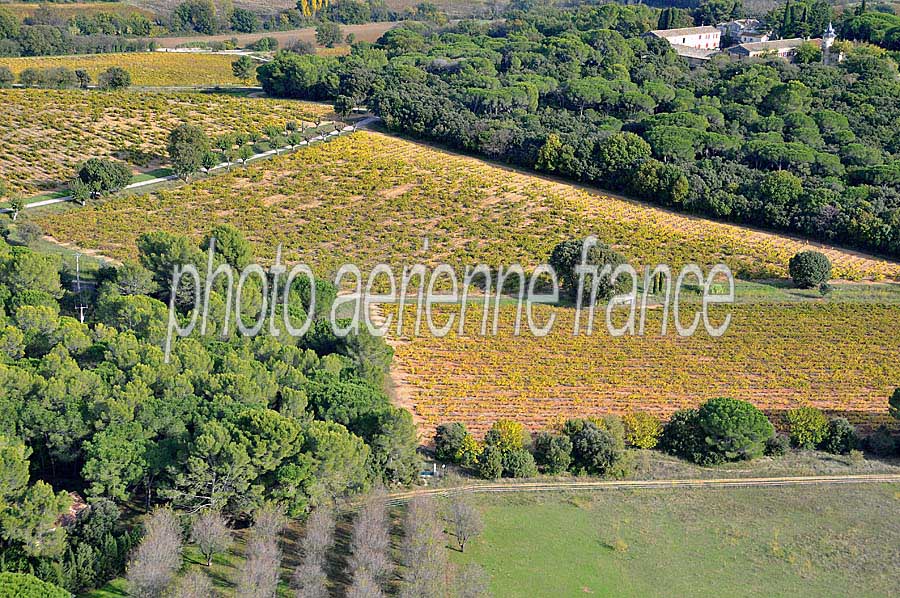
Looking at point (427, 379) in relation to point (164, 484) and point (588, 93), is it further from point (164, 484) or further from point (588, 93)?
point (588, 93)

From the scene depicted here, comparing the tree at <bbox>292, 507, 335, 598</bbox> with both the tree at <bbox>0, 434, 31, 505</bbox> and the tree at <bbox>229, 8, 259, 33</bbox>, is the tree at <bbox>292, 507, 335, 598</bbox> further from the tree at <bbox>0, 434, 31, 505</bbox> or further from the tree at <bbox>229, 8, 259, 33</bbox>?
the tree at <bbox>229, 8, 259, 33</bbox>

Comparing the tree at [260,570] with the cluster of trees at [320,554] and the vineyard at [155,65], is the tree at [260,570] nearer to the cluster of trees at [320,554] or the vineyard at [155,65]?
the cluster of trees at [320,554]

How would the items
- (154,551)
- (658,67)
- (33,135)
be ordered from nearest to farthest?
(154,551) < (33,135) < (658,67)

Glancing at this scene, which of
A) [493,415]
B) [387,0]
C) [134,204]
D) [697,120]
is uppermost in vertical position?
[387,0]

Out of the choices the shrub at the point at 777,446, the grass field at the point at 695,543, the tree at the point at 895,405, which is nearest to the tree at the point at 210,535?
the grass field at the point at 695,543

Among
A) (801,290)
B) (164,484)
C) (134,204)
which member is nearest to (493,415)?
(164,484)

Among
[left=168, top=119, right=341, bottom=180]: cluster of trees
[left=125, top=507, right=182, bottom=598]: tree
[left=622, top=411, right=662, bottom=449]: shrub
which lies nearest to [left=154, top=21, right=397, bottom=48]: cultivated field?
[left=168, top=119, right=341, bottom=180]: cluster of trees
